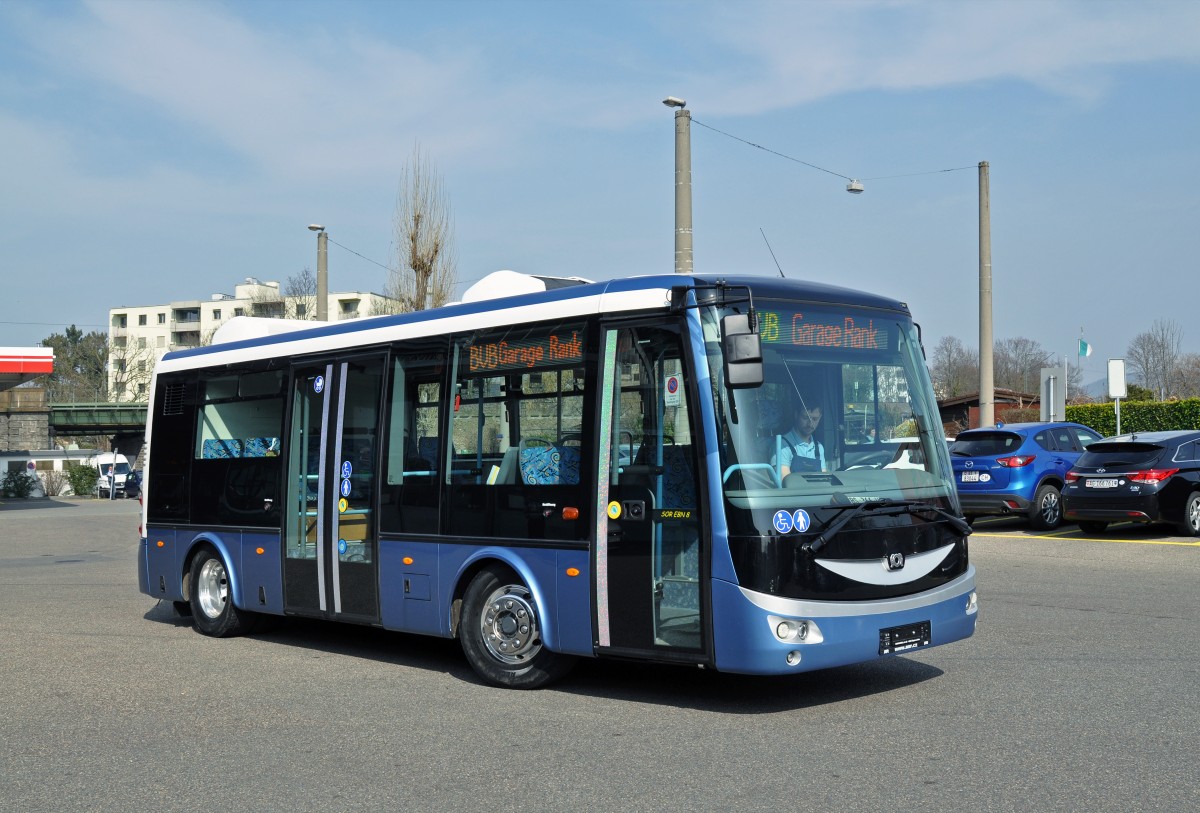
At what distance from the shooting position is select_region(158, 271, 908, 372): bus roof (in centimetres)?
798

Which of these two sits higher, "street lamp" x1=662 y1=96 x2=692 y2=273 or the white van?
"street lamp" x1=662 y1=96 x2=692 y2=273

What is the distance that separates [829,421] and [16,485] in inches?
1925

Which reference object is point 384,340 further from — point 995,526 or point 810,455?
point 995,526

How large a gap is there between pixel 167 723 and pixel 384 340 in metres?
3.51

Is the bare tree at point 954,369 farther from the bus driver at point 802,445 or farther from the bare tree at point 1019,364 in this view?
the bus driver at point 802,445

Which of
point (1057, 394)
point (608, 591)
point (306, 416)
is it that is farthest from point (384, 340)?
point (1057, 394)

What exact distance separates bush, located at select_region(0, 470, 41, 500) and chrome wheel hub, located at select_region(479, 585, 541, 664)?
4653cm

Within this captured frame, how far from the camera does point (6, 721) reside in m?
7.70

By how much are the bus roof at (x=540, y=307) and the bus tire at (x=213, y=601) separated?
1.91 meters

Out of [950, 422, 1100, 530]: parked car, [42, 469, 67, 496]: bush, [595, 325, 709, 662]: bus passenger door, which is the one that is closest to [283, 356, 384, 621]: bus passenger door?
[595, 325, 709, 662]: bus passenger door

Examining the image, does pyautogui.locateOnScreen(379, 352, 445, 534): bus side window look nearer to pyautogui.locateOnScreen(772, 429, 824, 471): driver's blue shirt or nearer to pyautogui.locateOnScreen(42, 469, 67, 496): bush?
pyautogui.locateOnScreen(772, 429, 824, 471): driver's blue shirt

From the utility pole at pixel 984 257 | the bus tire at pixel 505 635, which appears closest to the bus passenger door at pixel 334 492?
the bus tire at pixel 505 635

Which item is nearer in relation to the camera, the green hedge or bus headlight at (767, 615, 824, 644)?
bus headlight at (767, 615, 824, 644)

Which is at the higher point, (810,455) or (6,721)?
(810,455)
